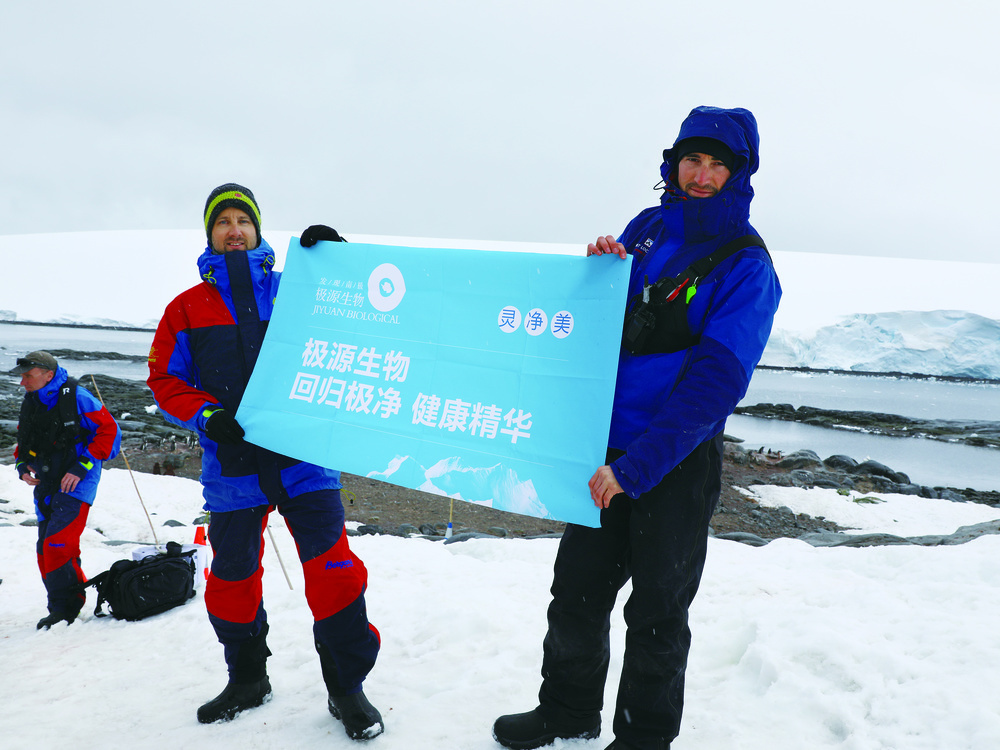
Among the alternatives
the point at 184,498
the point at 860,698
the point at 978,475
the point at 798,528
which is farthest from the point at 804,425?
the point at 860,698

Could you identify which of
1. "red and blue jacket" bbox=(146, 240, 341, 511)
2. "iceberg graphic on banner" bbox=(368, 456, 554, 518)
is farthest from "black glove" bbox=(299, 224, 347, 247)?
"iceberg graphic on banner" bbox=(368, 456, 554, 518)

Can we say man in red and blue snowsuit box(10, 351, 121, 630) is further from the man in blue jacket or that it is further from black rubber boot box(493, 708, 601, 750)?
the man in blue jacket

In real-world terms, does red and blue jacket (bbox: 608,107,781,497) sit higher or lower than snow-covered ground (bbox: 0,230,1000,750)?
higher

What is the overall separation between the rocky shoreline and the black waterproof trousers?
11.9ft

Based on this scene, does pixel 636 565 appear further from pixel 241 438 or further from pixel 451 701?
pixel 241 438

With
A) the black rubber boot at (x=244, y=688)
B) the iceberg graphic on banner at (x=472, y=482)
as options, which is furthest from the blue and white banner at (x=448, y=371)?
the black rubber boot at (x=244, y=688)

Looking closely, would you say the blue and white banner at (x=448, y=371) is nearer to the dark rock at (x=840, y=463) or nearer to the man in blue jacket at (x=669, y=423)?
the man in blue jacket at (x=669, y=423)

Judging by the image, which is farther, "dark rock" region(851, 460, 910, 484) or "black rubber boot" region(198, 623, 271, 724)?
"dark rock" region(851, 460, 910, 484)

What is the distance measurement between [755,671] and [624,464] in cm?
167

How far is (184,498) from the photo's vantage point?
31.7ft

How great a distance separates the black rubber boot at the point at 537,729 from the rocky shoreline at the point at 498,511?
11.1 ft

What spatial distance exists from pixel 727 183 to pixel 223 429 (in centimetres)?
224

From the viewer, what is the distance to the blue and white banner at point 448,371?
231 centimetres

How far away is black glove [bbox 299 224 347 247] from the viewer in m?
2.86
